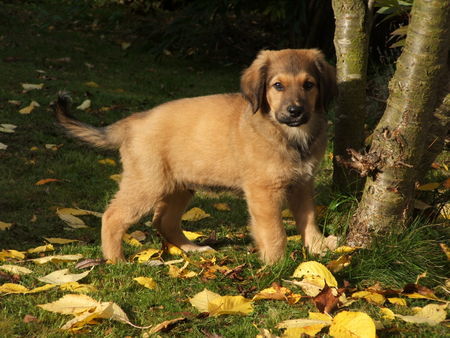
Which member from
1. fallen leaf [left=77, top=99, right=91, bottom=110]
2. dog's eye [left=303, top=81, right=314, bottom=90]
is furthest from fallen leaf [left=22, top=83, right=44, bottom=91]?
dog's eye [left=303, top=81, right=314, bottom=90]

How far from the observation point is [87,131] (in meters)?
4.54

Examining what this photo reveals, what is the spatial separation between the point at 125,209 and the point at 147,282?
866 millimetres

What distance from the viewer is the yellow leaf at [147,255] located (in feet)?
13.5

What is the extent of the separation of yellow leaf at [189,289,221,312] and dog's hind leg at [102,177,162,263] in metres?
1.12

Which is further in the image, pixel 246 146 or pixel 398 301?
pixel 246 146

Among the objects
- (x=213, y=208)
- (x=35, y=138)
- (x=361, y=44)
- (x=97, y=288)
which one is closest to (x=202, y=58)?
(x=35, y=138)

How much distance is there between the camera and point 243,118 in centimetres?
419

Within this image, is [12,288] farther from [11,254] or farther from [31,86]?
[31,86]

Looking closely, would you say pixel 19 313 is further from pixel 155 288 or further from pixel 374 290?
pixel 374 290

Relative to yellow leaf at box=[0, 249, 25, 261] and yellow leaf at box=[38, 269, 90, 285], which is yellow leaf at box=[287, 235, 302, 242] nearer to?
yellow leaf at box=[38, 269, 90, 285]

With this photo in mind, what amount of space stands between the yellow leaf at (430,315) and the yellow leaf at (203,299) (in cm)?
92

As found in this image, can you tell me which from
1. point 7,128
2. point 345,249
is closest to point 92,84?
point 7,128

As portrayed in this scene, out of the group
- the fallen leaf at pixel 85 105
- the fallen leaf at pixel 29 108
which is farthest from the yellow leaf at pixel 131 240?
the fallen leaf at pixel 85 105

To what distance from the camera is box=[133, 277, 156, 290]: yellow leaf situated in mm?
3539
